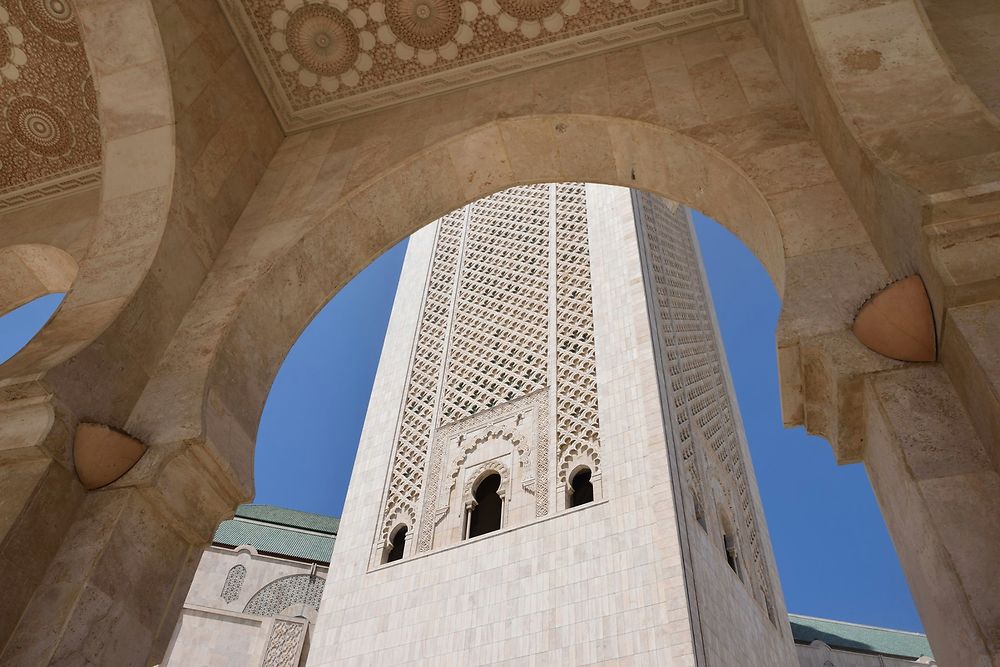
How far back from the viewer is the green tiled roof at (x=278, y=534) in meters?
15.1

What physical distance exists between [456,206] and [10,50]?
7.40 feet

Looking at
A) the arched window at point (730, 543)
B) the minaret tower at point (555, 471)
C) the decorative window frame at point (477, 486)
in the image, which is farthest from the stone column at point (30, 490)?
the arched window at point (730, 543)

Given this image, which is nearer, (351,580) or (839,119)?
(839,119)

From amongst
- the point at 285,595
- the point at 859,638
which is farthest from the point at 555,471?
the point at 859,638

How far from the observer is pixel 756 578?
8.93m

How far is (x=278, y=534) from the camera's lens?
16062mm

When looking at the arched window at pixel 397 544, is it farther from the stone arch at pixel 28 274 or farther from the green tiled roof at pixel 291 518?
the green tiled roof at pixel 291 518

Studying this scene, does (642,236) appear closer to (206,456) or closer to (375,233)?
(375,233)

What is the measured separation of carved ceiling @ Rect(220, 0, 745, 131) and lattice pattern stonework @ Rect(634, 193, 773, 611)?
5.11 metres

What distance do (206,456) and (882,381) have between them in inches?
74.0

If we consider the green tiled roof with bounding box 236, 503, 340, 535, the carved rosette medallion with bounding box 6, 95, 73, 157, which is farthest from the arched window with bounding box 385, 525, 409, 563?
the green tiled roof with bounding box 236, 503, 340, 535

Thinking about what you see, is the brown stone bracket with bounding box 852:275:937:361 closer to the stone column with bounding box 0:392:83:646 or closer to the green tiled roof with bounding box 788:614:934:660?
the stone column with bounding box 0:392:83:646

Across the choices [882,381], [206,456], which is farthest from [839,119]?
[206,456]

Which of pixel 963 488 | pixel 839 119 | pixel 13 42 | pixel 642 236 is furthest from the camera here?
pixel 642 236
